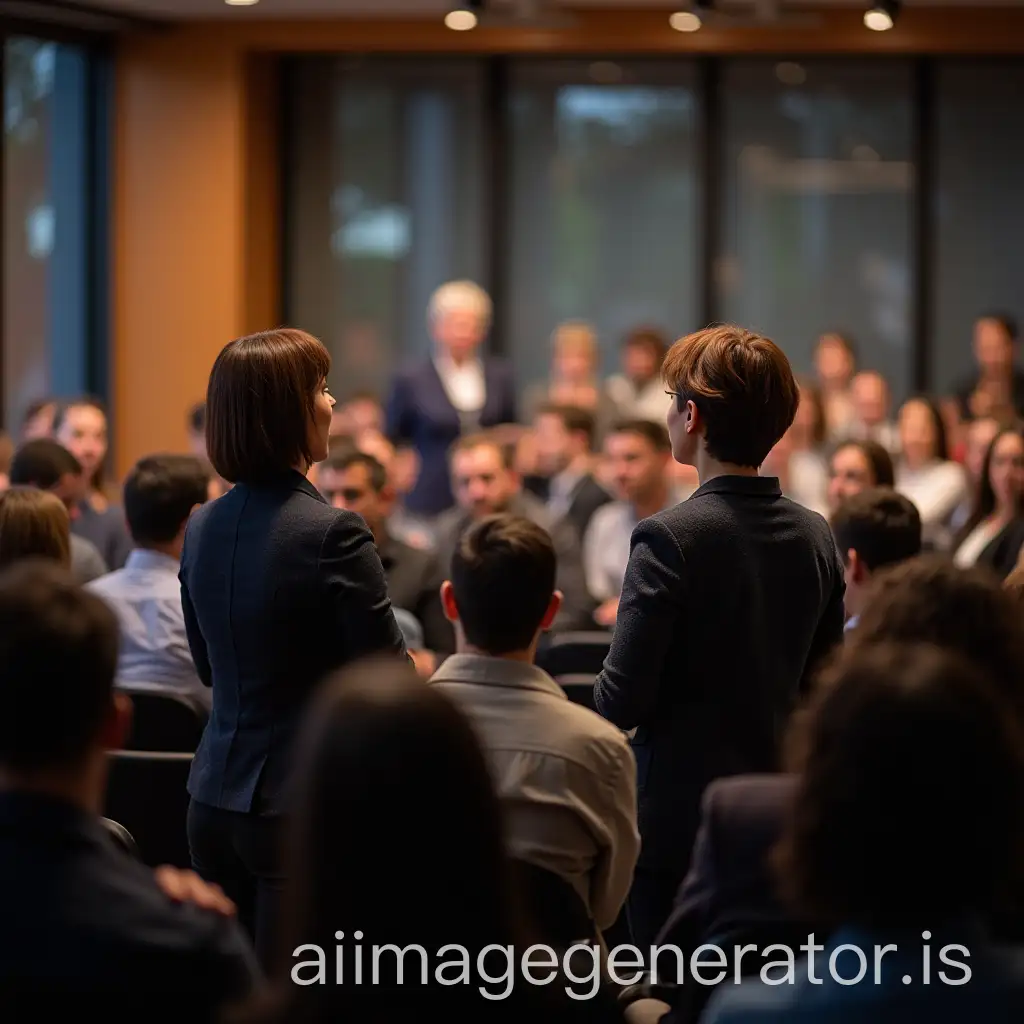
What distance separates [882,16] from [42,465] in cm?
540

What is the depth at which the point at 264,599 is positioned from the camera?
2520 millimetres

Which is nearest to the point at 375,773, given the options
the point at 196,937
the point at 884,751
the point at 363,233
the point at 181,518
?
the point at 196,937

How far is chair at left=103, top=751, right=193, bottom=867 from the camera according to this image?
3143mm

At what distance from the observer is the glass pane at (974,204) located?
9320 mm

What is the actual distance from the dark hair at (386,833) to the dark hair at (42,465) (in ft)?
11.5

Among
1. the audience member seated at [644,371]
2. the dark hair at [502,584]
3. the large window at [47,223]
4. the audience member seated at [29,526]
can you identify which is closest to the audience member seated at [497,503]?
the audience member seated at [29,526]

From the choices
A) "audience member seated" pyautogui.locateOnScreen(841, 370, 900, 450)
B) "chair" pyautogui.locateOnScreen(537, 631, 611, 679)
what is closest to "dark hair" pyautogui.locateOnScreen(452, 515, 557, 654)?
"chair" pyautogui.locateOnScreen(537, 631, 611, 679)

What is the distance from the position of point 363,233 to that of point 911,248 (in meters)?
3.22

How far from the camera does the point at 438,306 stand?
7531 millimetres

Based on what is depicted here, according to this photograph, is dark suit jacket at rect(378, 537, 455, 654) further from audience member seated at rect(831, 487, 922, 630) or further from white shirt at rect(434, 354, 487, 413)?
white shirt at rect(434, 354, 487, 413)

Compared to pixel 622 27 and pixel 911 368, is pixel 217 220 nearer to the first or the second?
pixel 622 27

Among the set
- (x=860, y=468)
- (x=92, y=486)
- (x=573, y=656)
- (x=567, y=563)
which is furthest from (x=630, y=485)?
(x=92, y=486)

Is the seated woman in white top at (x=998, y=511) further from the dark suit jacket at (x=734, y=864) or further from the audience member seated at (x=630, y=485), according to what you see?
the dark suit jacket at (x=734, y=864)

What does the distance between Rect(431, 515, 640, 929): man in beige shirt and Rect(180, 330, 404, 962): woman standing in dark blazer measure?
15cm
